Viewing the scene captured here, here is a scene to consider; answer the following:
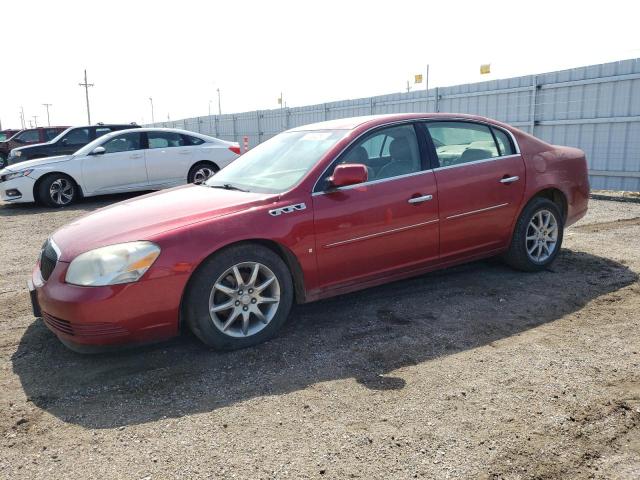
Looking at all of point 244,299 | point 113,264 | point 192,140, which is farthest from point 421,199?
point 192,140

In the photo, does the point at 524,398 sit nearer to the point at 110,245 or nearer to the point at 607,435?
the point at 607,435

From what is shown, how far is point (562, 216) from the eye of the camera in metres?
5.50

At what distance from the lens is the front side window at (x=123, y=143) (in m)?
11.0

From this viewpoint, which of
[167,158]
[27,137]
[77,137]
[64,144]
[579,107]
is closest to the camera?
[167,158]

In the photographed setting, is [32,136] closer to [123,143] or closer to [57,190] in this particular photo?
[57,190]

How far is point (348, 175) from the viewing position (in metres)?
3.96

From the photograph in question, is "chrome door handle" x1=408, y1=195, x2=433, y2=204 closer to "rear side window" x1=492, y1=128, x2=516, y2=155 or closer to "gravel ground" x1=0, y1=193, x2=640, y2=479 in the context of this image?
"gravel ground" x1=0, y1=193, x2=640, y2=479

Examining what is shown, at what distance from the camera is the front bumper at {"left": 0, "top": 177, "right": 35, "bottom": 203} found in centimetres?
1059

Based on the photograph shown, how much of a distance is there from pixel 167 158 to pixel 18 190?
2.90 metres

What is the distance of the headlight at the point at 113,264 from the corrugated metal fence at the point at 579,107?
10.5 meters

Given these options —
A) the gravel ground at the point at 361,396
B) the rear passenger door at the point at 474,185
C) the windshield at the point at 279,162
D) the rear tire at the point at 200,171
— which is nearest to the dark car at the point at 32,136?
the rear tire at the point at 200,171

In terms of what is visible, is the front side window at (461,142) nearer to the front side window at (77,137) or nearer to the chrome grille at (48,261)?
the chrome grille at (48,261)

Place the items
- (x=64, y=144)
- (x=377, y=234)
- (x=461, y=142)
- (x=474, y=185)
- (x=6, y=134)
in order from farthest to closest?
(x=6, y=134) < (x=64, y=144) < (x=461, y=142) < (x=474, y=185) < (x=377, y=234)

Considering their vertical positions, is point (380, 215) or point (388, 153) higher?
point (388, 153)
